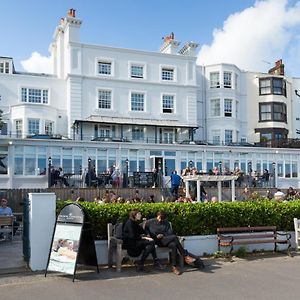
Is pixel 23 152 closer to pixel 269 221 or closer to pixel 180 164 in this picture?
pixel 180 164

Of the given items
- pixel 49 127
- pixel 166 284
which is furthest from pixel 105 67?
pixel 166 284

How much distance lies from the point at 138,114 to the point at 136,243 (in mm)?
27782

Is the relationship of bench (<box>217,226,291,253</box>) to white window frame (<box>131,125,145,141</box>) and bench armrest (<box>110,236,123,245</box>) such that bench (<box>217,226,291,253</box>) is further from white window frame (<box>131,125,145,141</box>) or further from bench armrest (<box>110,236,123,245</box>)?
white window frame (<box>131,125,145,141</box>)

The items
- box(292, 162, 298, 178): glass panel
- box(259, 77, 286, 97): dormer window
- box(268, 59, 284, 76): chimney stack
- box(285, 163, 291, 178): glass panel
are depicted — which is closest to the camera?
box(285, 163, 291, 178): glass panel

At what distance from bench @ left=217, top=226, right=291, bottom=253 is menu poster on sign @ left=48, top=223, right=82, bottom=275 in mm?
3982

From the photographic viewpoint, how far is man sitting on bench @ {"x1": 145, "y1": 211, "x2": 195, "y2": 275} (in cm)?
980

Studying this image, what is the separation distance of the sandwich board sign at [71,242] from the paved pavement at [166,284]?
28cm

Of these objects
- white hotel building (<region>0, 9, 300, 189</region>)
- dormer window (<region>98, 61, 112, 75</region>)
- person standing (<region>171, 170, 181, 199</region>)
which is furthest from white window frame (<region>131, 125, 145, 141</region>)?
person standing (<region>171, 170, 181, 199</region>)

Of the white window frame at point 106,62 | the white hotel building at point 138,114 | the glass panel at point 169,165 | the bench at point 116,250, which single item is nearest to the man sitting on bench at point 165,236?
the bench at point 116,250

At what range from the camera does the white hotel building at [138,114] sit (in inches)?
1177

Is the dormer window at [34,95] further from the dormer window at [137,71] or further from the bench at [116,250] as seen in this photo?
the bench at [116,250]

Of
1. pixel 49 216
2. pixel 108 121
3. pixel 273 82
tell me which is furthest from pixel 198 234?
pixel 273 82

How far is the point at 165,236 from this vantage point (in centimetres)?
1003

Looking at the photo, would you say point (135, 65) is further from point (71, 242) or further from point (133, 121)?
point (71, 242)
